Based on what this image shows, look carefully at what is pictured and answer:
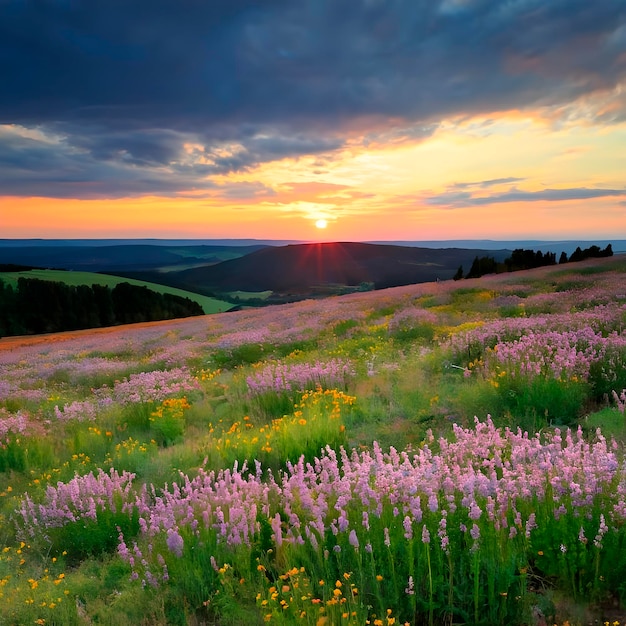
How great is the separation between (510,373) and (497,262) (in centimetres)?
6091

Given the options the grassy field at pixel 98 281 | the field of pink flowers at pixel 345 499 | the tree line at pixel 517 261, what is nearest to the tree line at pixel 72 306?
the grassy field at pixel 98 281

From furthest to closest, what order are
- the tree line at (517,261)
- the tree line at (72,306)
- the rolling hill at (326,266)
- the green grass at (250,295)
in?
the rolling hill at (326,266) → the green grass at (250,295) → the tree line at (72,306) → the tree line at (517,261)

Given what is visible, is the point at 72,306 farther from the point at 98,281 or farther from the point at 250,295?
the point at 250,295

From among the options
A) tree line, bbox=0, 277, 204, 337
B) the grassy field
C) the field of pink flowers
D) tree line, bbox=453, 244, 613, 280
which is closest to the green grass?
the grassy field

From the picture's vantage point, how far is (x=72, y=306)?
81.6m

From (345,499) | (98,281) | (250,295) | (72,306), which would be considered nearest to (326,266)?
(250,295)

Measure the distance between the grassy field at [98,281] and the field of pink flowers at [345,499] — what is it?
7506 centimetres

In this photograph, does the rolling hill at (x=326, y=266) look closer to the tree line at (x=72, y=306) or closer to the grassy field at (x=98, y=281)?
the grassy field at (x=98, y=281)

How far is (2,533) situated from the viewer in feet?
17.6

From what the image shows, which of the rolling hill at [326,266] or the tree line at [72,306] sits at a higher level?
the rolling hill at [326,266]

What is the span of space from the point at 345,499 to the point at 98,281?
91250mm

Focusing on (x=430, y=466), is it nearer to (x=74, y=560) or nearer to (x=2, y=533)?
(x=74, y=560)

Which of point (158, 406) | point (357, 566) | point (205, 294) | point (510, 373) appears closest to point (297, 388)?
point (158, 406)

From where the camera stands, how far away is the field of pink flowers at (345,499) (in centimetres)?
322
